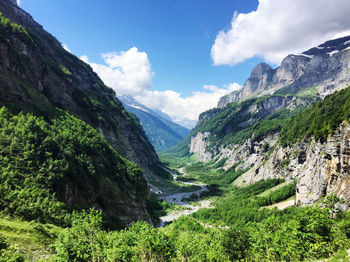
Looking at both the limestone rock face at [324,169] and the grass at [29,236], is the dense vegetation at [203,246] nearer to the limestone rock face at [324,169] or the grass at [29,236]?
the grass at [29,236]

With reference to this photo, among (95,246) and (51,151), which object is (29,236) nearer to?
(95,246)

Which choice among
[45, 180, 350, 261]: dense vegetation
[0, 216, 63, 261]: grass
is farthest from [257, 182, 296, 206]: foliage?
[0, 216, 63, 261]: grass

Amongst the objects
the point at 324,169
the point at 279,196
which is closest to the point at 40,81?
the point at 324,169

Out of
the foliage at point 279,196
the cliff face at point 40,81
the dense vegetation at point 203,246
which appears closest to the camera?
the dense vegetation at point 203,246

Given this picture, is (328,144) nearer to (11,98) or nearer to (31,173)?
(31,173)

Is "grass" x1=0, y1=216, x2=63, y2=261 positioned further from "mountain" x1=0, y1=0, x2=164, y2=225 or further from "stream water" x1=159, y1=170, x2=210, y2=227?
"stream water" x1=159, y1=170, x2=210, y2=227

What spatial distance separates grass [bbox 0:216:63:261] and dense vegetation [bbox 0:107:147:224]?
14.9 feet

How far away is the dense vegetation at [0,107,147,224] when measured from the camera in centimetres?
4138

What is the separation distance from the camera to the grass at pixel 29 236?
29.5 metres

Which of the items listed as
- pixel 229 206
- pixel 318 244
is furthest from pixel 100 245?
pixel 229 206

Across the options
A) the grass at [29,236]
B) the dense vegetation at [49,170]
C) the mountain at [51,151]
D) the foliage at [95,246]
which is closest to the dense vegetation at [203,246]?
the foliage at [95,246]

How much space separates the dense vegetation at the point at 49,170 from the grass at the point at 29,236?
453cm

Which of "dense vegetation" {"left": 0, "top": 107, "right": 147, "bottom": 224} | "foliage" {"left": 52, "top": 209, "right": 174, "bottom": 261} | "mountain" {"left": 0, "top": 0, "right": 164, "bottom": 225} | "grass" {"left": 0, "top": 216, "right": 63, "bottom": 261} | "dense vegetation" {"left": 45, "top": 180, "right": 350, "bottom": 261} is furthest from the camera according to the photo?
"mountain" {"left": 0, "top": 0, "right": 164, "bottom": 225}

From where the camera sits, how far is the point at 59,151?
5844cm
